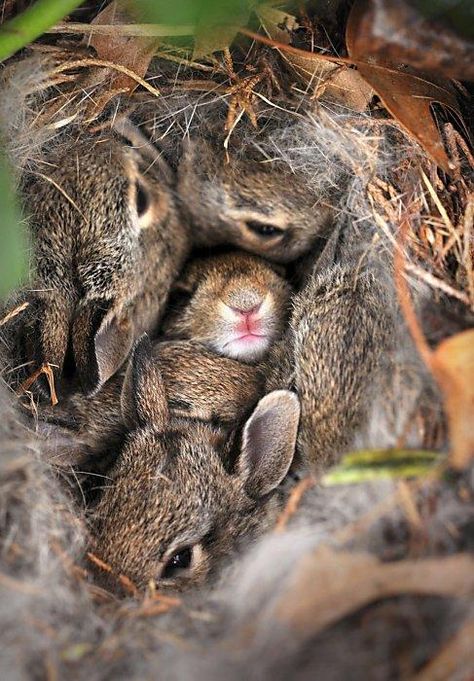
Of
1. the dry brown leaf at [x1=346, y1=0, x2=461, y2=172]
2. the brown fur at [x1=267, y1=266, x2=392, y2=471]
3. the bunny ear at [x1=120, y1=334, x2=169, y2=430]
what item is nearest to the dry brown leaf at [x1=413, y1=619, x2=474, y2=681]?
the brown fur at [x1=267, y1=266, x2=392, y2=471]

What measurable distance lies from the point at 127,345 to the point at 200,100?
3.54ft

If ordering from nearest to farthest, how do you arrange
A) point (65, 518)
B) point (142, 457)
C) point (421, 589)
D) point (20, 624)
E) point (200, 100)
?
point (421, 589) → point (20, 624) → point (65, 518) → point (142, 457) → point (200, 100)

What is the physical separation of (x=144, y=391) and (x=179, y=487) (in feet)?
1.32

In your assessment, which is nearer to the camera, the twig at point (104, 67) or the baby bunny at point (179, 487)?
the baby bunny at point (179, 487)

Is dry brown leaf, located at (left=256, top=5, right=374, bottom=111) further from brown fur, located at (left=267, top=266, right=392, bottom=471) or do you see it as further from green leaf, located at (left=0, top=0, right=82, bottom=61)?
green leaf, located at (left=0, top=0, right=82, bottom=61)

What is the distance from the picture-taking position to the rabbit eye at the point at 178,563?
271 cm

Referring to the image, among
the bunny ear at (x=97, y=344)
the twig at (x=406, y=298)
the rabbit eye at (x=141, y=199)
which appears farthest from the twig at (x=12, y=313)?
the twig at (x=406, y=298)

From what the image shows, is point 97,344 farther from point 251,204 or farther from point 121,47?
point 121,47

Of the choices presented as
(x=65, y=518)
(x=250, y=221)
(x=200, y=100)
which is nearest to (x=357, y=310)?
(x=250, y=221)

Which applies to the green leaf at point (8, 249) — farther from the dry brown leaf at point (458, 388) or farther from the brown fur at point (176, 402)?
the brown fur at point (176, 402)

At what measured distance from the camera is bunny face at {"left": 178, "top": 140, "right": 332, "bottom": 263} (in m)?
3.32

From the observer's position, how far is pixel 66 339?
3139 millimetres

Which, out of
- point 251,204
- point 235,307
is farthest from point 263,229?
point 235,307

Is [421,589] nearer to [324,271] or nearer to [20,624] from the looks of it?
[20,624]
